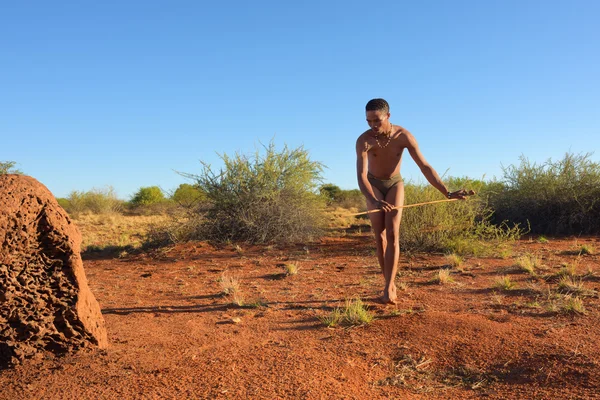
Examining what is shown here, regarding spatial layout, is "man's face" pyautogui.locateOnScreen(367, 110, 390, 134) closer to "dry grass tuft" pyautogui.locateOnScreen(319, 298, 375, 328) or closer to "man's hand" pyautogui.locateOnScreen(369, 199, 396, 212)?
"man's hand" pyautogui.locateOnScreen(369, 199, 396, 212)

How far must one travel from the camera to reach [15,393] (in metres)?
2.82

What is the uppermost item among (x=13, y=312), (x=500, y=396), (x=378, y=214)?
(x=378, y=214)

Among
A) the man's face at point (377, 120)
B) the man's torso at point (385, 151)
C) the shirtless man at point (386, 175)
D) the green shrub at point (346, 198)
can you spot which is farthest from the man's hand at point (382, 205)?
the green shrub at point (346, 198)

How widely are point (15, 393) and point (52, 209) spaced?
1275 mm

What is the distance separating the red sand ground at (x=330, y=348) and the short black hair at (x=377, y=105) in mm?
1932

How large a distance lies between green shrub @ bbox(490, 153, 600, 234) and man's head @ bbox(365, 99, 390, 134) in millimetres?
8808

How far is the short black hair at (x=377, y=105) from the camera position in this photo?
15.3 feet

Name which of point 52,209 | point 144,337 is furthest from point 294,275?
point 52,209

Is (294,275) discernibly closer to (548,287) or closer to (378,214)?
(378,214)

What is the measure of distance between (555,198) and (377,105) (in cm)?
1014

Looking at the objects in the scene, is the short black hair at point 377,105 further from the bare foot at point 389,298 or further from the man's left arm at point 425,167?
the bare foot at point 389,298

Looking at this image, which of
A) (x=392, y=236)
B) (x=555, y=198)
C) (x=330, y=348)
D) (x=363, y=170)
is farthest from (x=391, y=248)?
(x=555, y=198)

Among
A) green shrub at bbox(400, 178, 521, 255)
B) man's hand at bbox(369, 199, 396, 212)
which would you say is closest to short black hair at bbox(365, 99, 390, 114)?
man's hand at bbox(369, 199, 396, 212)

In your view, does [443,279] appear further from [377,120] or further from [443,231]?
[443,231]
